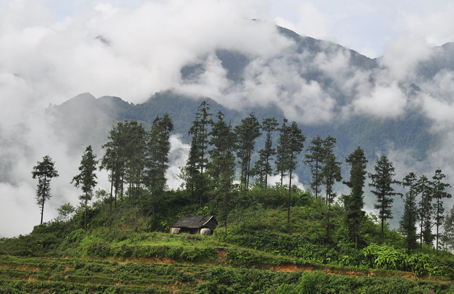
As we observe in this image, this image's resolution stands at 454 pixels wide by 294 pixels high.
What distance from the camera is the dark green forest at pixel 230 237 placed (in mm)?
32344

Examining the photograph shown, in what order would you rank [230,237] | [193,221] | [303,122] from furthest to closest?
[303,122], [193,221], [230,237]

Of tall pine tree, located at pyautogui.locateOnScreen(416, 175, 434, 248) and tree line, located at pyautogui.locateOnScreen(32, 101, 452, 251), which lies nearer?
tall pine tree, located at pyautogui.locateOnScreen(416, 175, 434, 248)

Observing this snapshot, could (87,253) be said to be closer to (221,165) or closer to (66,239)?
(66,239)

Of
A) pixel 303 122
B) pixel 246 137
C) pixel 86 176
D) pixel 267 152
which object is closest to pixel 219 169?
pixel 246 137

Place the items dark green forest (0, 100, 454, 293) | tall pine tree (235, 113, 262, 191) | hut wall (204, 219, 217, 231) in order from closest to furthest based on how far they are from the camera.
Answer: dark green forest (0, 100, 454, 293), hut wall (204, 219, 217, 231), tall pine tree (235, 113, 262, 191)

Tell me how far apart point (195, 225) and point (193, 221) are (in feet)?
3.93

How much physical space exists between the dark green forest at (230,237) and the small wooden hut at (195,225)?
1.41 meters

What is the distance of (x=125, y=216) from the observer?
2163 inches

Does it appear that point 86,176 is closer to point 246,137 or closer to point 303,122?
point 246,137

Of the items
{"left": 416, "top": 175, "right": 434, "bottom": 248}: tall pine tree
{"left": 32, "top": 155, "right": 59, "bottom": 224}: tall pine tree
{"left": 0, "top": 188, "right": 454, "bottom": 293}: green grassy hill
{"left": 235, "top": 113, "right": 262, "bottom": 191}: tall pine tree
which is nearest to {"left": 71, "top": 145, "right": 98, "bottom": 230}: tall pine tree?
{"left": 32, "top": 155, "right": 59, "bottom": 224}: tall pine tree

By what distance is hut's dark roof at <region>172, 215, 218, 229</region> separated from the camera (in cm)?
4750

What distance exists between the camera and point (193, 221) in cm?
4866

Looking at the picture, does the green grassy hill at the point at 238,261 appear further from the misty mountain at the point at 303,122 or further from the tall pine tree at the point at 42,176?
the misty mountain at the point at 303,122

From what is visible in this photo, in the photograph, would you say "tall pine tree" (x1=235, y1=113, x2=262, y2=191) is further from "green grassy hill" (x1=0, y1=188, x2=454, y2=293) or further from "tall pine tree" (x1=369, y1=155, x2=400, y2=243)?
"tall pine tree" (x1=369, y1=155, x2=400, y2=243)
